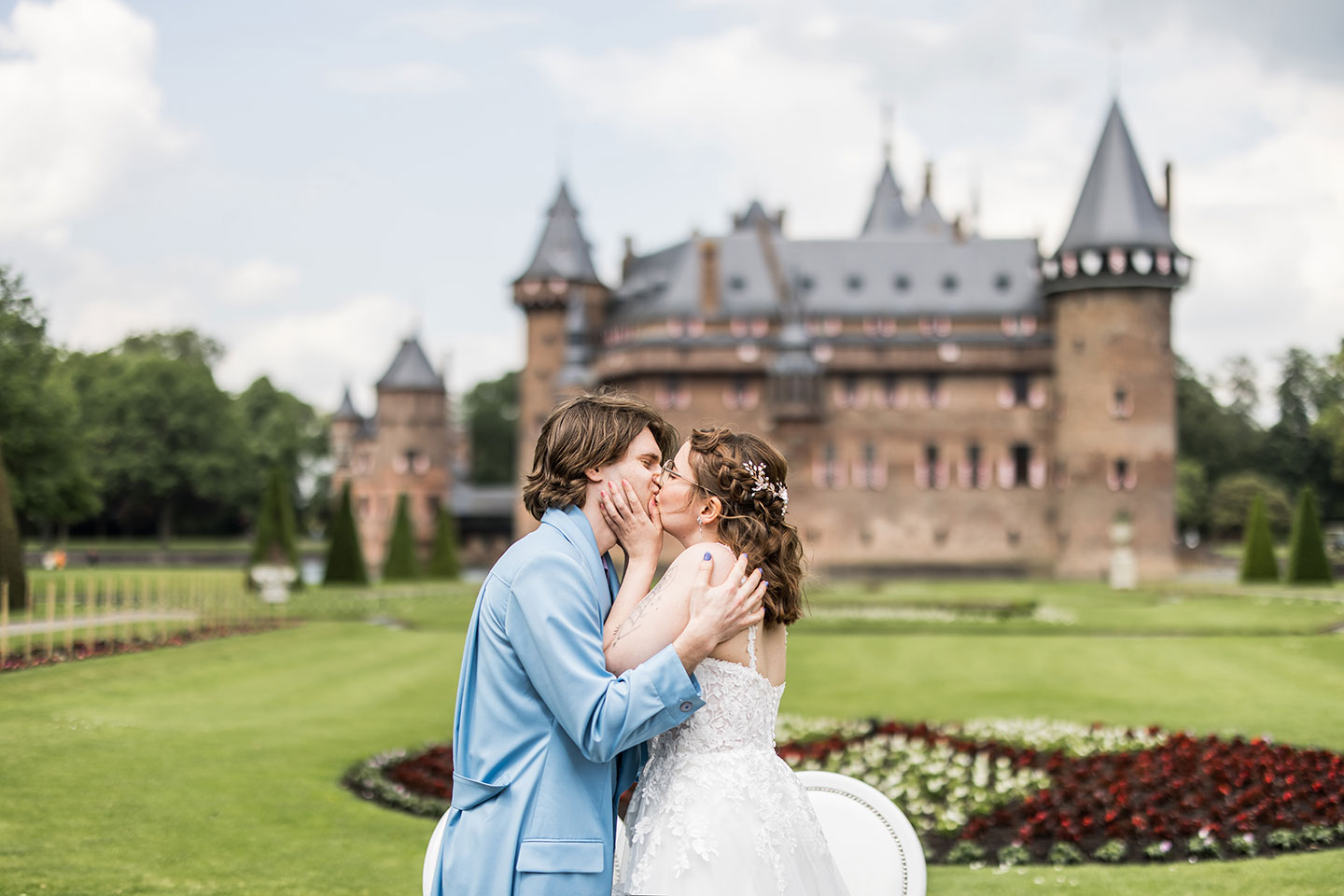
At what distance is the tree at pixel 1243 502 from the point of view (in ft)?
209

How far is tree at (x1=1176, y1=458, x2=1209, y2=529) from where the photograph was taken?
65.8 m

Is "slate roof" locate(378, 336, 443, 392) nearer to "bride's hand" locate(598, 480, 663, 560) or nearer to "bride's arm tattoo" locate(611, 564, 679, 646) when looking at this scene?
"bride's hand" locate(598, 480, 663, 560)

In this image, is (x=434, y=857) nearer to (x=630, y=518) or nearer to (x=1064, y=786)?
(x=630, y=518)

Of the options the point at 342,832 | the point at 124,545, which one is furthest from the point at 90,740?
the point at 124,545

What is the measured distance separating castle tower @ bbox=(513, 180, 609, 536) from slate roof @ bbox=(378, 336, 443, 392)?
9.04m

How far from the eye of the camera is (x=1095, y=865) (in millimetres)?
7449

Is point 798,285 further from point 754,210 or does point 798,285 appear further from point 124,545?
point 124,545

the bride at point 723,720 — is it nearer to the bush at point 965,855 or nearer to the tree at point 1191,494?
the bush at point 965,855

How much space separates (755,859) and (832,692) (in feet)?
38.8

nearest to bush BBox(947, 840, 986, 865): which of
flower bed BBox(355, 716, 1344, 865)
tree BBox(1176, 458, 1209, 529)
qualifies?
flower bed BBox(355, 716, 1344, 865)

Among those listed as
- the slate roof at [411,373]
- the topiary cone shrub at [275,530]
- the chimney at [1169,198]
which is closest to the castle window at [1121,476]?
the chimney at [1169,198]

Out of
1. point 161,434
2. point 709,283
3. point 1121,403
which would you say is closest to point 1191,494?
point 1121,403

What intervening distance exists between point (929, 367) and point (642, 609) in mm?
47291

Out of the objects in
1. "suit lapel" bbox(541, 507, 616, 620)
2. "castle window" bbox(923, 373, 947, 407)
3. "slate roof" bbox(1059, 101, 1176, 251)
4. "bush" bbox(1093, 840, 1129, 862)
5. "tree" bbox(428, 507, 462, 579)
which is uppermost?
"slate roof" bbox(1059, 101, 1176, 251)
